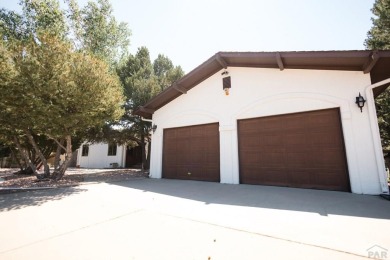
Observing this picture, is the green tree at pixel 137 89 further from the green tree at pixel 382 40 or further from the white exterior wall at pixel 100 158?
the green tree at pixel 382 40

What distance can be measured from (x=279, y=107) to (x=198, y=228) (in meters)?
5.69

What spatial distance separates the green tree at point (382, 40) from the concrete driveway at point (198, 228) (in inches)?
440

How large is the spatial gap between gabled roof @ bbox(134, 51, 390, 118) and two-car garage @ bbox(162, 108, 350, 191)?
152 cm

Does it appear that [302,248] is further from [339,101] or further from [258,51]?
[258,51]

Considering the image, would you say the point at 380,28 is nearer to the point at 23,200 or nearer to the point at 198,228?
the point at 198,228

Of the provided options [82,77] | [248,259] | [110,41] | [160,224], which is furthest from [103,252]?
[110,41]

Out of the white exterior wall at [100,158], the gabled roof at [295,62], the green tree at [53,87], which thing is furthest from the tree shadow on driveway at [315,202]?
the white exterior wall at [100,158]

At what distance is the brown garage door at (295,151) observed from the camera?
6191mm

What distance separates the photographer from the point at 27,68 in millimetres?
6938

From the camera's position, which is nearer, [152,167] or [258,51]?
[258,51]

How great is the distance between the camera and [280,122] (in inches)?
287

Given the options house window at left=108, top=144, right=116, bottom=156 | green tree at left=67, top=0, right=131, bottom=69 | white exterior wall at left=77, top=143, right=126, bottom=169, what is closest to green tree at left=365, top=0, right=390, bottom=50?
green tree at left=67, top=0, right=131, bottom=69

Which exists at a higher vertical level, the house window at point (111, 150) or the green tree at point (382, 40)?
the green tree at point (382, 40)

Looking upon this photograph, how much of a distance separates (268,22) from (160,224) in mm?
8272
